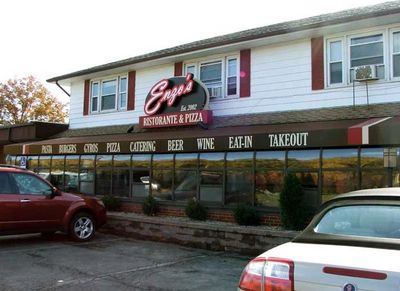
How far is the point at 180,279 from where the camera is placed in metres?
7.71

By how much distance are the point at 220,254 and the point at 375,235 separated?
23.1ft

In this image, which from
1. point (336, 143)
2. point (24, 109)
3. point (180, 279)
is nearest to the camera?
point (180, 279)

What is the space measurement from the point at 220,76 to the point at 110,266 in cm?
752

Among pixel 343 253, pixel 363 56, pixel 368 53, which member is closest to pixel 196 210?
pixel 363 56

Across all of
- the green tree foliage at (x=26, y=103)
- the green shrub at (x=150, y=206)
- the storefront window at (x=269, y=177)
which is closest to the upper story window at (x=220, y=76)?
the storefront window at (x=269, y=177)

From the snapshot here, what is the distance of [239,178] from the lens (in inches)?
492

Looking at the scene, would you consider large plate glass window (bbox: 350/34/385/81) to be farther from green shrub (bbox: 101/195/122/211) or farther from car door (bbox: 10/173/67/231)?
green shrub (bbox: 101/195/122/211)

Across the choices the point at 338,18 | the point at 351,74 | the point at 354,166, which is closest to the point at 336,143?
the point at 354,166

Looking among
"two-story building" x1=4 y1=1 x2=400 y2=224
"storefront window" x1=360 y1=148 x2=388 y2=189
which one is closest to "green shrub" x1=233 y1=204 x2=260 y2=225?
"two-story building" x1=4 y1=1 x2=400 y2=224

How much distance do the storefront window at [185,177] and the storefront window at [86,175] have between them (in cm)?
397

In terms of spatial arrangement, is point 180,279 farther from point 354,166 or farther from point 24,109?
point 24,109

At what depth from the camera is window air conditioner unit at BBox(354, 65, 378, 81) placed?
36.6 ft

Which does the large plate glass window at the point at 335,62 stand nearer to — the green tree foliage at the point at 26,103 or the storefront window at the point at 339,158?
the storefront window at the point at 339,158

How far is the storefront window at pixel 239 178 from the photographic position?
40.2 feet
